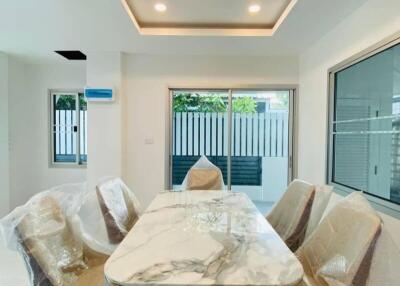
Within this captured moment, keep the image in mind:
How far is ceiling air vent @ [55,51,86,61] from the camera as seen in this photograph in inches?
184

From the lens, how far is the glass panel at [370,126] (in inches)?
94.8

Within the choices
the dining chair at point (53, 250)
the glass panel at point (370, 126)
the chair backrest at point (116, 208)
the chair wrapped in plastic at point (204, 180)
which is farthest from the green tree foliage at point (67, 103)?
the glass panel at point (370, 126)

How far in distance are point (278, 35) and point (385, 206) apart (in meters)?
2.26

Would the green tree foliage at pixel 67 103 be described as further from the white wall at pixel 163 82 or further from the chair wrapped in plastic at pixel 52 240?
the chair wrapped in plastic at pixel 52 240

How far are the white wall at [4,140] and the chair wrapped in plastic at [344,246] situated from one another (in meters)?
4.61

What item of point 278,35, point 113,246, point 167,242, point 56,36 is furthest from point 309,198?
point 56,36

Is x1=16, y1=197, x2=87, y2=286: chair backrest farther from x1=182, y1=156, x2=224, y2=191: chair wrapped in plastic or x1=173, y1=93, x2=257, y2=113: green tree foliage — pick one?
x1=173, y1=93, x2=257, y2=113: green tree foliage

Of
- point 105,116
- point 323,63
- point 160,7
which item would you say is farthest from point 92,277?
point 323,63

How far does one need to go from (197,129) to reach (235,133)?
0.60 meters

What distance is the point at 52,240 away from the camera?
5.36 ft

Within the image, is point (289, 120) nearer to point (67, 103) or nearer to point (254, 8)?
point (254, 8)

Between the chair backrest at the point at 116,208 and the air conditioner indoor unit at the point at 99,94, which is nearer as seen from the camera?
the chair backrest at the point at 116,208

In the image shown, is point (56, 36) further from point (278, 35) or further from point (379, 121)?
point (379, 121)

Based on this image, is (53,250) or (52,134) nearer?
(53,250)
